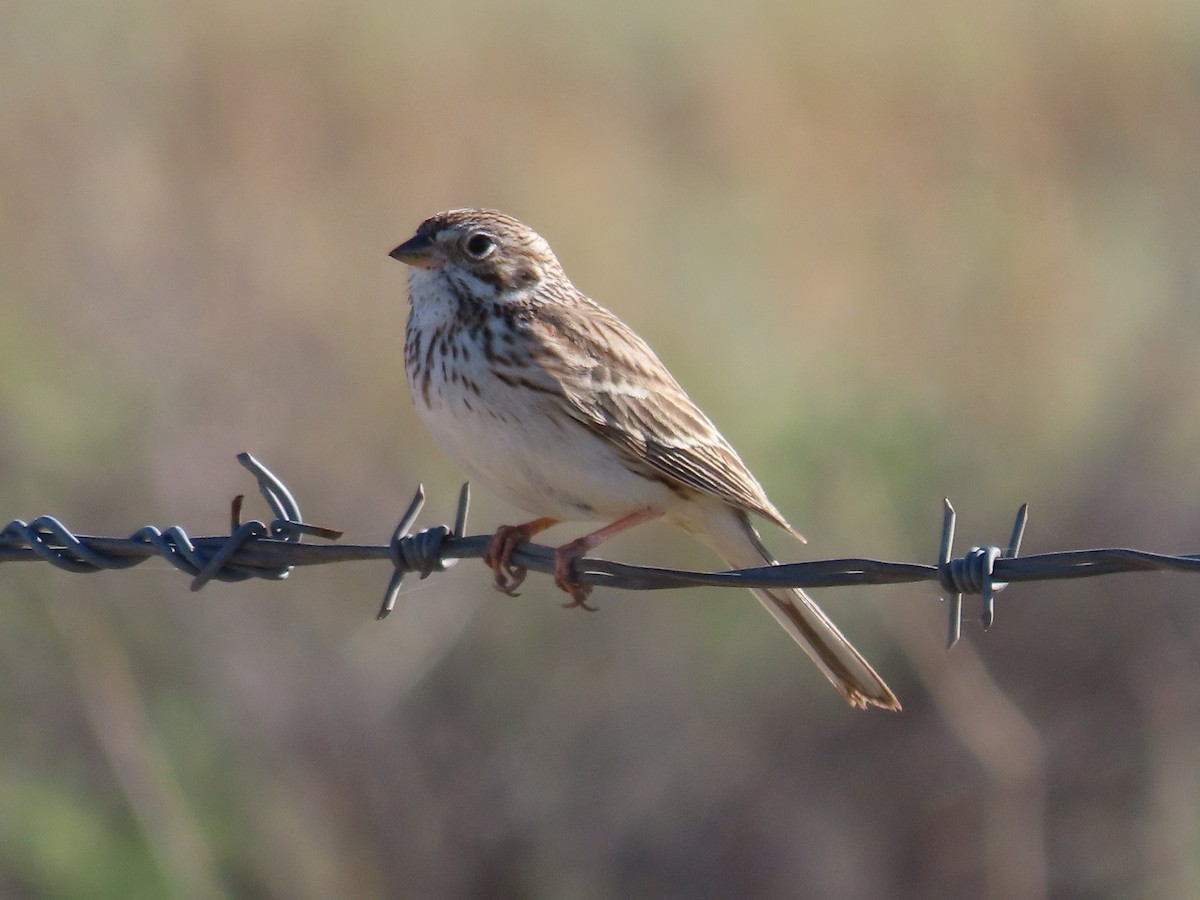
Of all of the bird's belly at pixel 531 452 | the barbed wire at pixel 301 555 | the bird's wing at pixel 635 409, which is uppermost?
the bird's wing at pixel 635 409

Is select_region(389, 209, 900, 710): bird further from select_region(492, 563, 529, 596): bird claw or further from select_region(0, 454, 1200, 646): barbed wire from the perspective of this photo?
select_region(0, 454, 1200, 646): barbed wire

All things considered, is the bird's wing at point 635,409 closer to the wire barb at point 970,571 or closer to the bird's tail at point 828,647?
the bird's tail at point 828,647

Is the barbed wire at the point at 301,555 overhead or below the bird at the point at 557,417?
below

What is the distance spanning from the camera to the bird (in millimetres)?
4676

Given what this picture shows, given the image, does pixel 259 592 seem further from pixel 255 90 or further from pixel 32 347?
pixel 255 90

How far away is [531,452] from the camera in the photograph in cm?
471

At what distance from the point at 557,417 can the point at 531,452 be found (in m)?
0.17

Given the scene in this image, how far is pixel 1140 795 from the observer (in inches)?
267

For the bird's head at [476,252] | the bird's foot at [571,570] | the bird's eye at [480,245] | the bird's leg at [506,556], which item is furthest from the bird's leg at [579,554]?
the bird's eye at [480,245]

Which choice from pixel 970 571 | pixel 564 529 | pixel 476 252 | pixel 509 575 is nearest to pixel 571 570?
pixel 509 575

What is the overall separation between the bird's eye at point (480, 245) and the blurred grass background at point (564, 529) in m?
2.42

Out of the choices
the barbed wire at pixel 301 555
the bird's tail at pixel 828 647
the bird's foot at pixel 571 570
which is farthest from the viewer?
the bird's tail at pixel 828 647

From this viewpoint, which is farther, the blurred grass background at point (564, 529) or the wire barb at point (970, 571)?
the blurred grass background at point (564, 529)

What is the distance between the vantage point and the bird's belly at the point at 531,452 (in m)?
4.69
